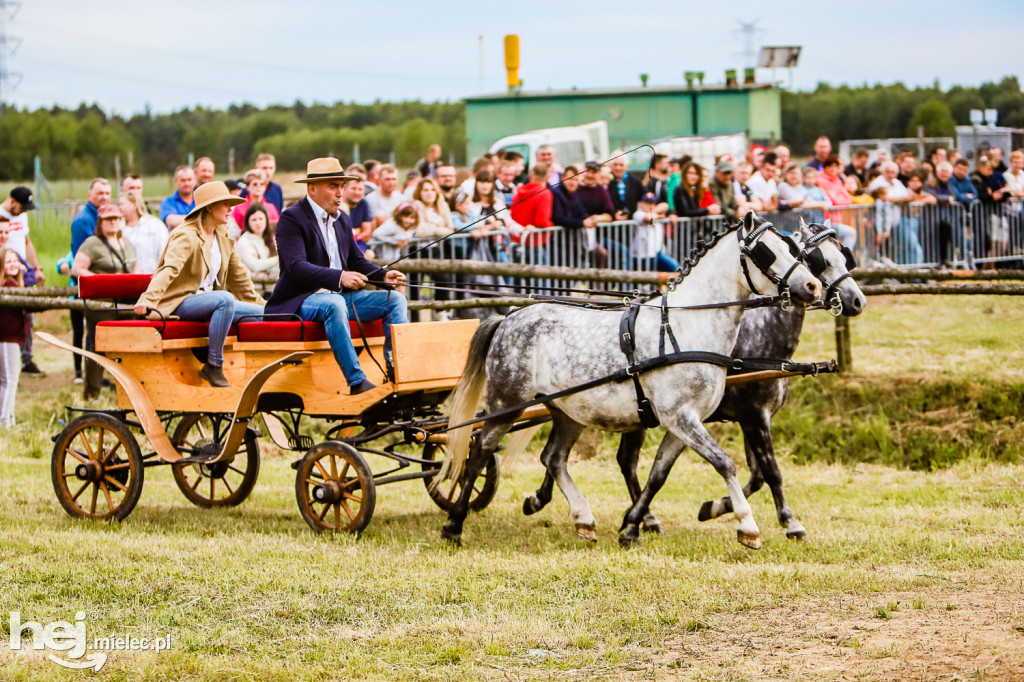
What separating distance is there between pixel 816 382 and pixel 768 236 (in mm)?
5370

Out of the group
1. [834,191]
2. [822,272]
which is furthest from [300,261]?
[834,191]

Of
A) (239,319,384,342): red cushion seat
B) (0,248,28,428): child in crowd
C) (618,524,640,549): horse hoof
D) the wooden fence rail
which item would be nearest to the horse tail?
(239,319,384,342): red cushion seat

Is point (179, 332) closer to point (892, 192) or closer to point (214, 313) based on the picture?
point (214, 313)

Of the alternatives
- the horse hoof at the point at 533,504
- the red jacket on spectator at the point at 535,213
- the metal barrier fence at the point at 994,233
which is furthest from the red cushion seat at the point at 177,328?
the metal barrier fence at the point at 994,233

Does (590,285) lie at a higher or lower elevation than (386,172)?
lower

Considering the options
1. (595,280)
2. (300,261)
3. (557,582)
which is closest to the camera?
(557,582)

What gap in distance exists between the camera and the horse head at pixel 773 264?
731 cm

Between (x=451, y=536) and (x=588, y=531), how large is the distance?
0.88 metres

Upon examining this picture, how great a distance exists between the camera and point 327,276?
8312 millimetres

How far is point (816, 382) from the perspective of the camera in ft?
41.1

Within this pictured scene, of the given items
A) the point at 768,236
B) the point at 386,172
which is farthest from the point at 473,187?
the point at 768,236

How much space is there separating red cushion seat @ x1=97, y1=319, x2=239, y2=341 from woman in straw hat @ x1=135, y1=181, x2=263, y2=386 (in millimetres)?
61

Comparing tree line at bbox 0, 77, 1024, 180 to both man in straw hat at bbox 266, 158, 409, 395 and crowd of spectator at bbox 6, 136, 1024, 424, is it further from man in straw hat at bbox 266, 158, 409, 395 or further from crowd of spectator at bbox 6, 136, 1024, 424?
man in straw hat at bbox 266, 158, 409, 395

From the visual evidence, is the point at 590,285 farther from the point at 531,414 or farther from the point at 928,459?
the point at 531,414
